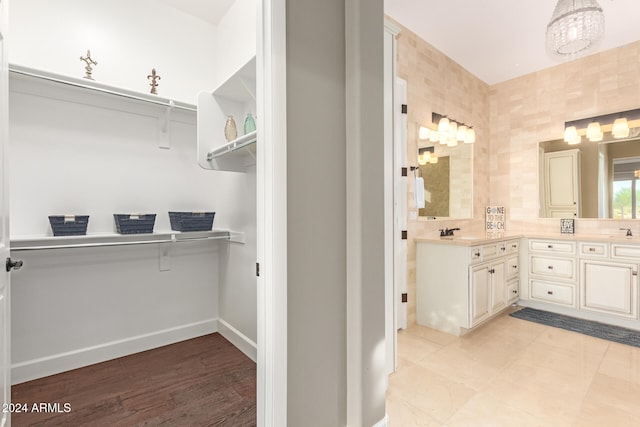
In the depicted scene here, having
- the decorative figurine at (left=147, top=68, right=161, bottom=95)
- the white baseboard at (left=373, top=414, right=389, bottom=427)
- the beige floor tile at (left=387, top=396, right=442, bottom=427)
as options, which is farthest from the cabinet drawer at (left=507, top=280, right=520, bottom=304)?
the decorative figurine at (left=147, top=68, right=161, bottom=95)

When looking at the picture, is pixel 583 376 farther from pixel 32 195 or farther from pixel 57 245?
pixel 32 195

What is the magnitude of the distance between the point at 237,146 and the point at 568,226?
159 inches

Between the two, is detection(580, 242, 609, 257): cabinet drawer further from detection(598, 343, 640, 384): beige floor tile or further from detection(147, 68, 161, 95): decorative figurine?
detection(147, 68, 161, 95): decorative figurine

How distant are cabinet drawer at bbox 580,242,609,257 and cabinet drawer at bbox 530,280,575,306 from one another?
0.42m

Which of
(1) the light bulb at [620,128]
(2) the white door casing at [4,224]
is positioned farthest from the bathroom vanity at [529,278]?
(2) the white door casing at [4,224]

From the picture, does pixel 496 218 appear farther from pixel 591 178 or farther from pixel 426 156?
pixel 426 156

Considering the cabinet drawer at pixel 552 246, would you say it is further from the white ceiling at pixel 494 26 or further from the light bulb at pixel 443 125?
the white ceiling at pixel 494 26

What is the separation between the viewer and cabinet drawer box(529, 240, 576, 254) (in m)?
3.45

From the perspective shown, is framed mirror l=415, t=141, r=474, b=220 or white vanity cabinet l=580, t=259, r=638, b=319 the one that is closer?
white vanity cabinet l=580, t=259, r=638, b=319

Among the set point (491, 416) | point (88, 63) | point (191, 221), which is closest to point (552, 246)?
point (491, 416)

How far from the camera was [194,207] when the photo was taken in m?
2.88

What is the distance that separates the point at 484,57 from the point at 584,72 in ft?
4.01

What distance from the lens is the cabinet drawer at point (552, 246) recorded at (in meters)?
3.45

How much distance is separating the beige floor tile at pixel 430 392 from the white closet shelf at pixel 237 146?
1.86 m
